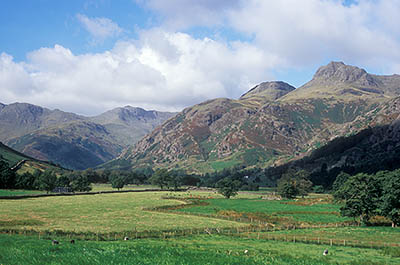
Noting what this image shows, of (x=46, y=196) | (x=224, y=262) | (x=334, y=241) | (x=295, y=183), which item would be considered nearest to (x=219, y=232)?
(x=334, y=241)

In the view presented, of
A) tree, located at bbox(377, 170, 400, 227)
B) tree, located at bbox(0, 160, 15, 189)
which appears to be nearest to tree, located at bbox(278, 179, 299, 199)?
tree, located at bbox(377, 170, 400, 227)

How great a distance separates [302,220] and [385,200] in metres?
22.3

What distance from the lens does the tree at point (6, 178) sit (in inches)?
6855

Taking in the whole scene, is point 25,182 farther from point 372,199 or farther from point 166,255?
point 166,255

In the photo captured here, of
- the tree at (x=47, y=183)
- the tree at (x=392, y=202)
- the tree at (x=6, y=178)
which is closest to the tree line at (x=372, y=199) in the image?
the tree at (x=392, y=202)

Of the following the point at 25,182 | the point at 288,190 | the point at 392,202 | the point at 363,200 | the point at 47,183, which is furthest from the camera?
the point at 25,182

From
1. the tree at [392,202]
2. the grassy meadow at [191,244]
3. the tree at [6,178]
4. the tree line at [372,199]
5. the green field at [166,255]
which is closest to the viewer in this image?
the green field at [166,255]

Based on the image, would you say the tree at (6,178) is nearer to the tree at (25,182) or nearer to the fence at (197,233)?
the tree at (25,182)

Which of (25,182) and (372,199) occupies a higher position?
(372,199)

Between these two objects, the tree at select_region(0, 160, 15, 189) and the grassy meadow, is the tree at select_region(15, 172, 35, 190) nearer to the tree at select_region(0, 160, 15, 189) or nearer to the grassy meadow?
the tree at select_region(0, 160, 15, 189)

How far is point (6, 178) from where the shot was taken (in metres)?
176

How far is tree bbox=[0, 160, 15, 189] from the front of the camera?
174125 millimetres

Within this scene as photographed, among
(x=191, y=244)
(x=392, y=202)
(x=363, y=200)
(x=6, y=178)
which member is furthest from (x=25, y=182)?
(x=392, y=202)

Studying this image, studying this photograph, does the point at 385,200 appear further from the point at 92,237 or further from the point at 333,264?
the point at 92,237
